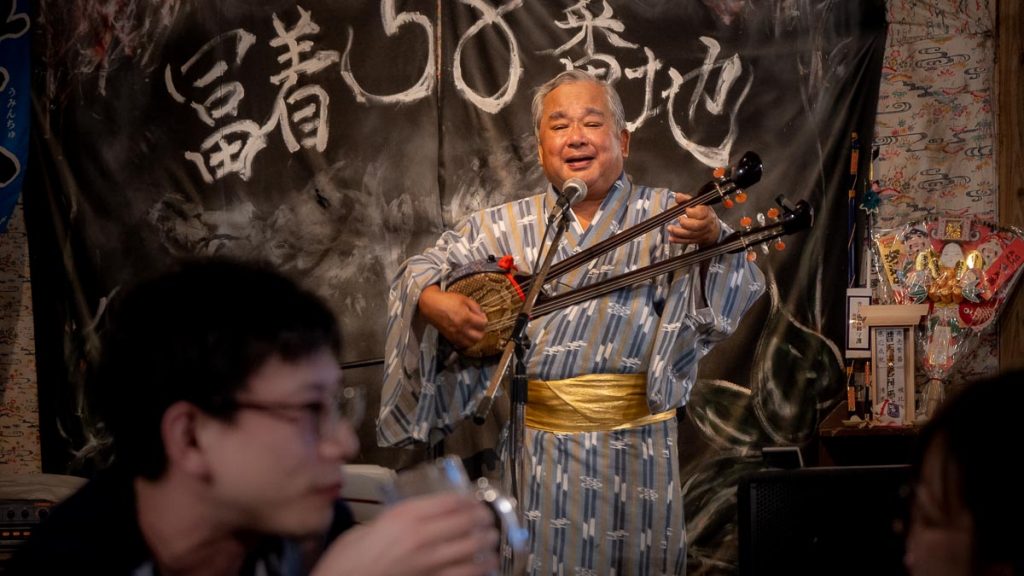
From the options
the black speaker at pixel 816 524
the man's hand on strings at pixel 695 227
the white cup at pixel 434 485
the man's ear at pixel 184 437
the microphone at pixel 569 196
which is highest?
the microphone at pixel 569 196

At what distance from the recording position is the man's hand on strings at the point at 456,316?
9.93 feet

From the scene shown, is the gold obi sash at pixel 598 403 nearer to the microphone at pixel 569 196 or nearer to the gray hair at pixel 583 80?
the microphone at pixel 569 196

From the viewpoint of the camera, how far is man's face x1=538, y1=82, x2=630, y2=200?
10.7 feet

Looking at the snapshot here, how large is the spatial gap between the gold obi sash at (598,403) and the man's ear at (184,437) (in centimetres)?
198

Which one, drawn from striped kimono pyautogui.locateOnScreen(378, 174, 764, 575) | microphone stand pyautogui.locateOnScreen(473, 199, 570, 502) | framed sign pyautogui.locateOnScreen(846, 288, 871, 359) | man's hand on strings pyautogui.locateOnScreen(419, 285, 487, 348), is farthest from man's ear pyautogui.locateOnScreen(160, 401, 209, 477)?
framed sign pyautogui.locateOnScreen(846, 288, 871, 359)

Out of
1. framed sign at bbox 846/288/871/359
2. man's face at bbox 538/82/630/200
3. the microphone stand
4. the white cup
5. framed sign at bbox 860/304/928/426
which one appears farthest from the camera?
framed sign at bbox 846/288/871/359

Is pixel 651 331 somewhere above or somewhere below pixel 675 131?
below

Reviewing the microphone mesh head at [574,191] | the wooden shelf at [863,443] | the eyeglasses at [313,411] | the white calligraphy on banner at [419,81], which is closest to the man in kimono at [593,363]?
the microphone mesh head at [574,191]

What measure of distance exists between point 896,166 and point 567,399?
213 centimetres

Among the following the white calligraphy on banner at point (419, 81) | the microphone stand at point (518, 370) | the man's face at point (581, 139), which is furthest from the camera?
the white calligraphy on banner at point (419, 81)

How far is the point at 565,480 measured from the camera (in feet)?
10.0

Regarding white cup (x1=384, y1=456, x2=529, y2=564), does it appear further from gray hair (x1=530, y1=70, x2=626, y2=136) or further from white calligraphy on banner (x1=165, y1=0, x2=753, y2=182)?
white calligraphy on banner (x1=165, y1=0, x2=753, y2=182)

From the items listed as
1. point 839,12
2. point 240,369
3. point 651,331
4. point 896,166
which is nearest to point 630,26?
point 839,12

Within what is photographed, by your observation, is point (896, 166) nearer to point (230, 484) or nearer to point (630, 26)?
point (630, 26)
